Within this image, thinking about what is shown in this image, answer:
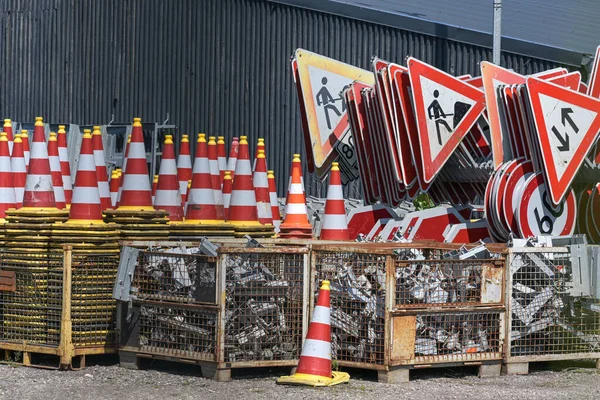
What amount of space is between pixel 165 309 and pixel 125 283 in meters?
0.46

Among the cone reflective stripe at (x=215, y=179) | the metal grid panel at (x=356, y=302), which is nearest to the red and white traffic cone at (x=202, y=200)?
the cone reflective stripe at (x=215, y=179)

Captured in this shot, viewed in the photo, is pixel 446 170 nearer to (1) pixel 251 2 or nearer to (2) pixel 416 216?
(2) pixel 416 216

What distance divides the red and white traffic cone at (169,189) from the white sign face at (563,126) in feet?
13.7

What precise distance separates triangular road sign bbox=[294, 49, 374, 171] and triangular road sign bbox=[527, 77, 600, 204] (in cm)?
665

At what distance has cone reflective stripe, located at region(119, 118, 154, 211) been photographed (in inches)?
457

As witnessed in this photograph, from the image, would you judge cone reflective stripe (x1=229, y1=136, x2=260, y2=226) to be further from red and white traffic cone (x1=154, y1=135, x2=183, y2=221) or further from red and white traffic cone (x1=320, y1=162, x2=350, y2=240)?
red and white traffic cone (x1=320, y1=162, x2=350, y2=240)

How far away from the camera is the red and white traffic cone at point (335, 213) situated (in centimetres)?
1370

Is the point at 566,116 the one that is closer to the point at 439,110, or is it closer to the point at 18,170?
the point at 439,110

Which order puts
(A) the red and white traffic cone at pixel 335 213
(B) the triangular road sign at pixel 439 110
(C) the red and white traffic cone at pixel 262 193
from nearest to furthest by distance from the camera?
(A) the red and white traffic cone at pixel 335 213 → (C) the red and white traffic cone at pixel 262 193 → (B) the triangular road sign at pixel 439 110

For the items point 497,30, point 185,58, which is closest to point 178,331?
point 497,30

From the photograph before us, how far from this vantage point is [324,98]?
64.0ft

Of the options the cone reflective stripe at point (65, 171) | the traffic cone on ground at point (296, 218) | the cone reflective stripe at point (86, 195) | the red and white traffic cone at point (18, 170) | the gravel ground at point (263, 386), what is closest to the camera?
the gravel ground at point (263, 386)

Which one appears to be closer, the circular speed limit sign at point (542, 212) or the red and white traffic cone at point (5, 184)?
the red and white traffic cone at point (5, 184)

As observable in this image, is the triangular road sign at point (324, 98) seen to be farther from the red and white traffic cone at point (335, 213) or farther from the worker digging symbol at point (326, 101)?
the red and white traffic cone at point (335, 213)
